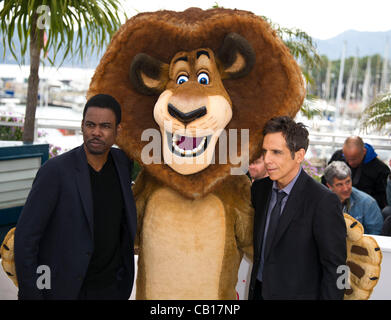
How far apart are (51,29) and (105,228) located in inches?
150

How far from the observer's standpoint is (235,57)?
7.06 feet

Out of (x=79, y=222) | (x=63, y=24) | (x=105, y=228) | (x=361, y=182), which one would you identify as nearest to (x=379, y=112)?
(x=361, y=182)

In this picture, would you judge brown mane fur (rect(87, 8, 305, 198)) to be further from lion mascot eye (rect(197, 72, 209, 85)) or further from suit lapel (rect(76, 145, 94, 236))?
suit lapel (rect(76, 145, 94, 236))

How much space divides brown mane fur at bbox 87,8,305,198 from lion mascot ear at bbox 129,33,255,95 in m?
0.08

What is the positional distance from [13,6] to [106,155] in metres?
3.95

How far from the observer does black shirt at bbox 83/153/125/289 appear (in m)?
1.86

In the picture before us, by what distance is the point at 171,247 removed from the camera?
2.14 meters

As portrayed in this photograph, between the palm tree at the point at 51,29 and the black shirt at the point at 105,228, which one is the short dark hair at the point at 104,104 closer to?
the black shirt at the point at 105,228

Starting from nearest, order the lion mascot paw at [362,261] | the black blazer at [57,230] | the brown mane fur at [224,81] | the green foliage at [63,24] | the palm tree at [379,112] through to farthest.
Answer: the black blazer at [57,230]
the lion mascot paw at [362,261]
the brown mane fur at [224,81]
the green foliage at [63,24]
the palm tree at [379,112]

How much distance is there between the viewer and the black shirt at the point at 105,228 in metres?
1.86

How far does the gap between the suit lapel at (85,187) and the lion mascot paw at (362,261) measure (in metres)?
1.18

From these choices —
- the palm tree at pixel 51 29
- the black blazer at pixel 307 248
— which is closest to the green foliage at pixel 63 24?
the palm tree at pixel 51 29
